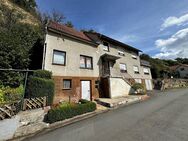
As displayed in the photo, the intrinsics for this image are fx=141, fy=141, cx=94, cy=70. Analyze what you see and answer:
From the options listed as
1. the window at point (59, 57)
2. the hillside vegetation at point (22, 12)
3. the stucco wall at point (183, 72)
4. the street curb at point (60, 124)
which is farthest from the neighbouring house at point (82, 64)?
the stucco wall at point (183, 72)

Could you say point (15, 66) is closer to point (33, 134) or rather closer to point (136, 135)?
point (33, 134)

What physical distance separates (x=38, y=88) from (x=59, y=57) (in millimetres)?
5020

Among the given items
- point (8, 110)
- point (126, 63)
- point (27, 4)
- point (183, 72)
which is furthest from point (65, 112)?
point (183, 72)

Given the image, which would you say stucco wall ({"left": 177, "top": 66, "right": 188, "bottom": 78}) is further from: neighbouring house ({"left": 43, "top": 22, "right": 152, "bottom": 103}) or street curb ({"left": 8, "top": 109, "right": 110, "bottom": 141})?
street curb ({"left": 8, "top": 109, "right": 110, "bottom": 141})

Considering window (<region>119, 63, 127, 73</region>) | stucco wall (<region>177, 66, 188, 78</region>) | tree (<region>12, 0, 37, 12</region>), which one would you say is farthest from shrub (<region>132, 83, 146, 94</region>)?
stucco wall (<region>177, 66, 188, 78</region>)

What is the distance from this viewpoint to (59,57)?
14.3 metres

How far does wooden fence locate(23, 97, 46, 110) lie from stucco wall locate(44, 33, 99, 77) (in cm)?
412

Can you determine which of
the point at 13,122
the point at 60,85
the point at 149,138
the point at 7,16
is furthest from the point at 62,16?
the point at 149,138

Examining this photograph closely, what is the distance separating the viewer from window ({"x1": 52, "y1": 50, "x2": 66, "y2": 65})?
13.9m

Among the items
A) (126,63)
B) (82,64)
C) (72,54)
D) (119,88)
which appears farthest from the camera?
(126,63)

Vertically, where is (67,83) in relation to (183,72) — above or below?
below

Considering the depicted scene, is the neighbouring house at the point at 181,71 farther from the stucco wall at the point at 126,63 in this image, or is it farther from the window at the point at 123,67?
the window at the point at 123,67

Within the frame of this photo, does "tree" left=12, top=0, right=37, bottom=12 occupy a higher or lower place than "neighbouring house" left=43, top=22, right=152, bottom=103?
higher

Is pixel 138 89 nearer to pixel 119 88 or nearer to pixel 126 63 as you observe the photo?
pixel 119 88
